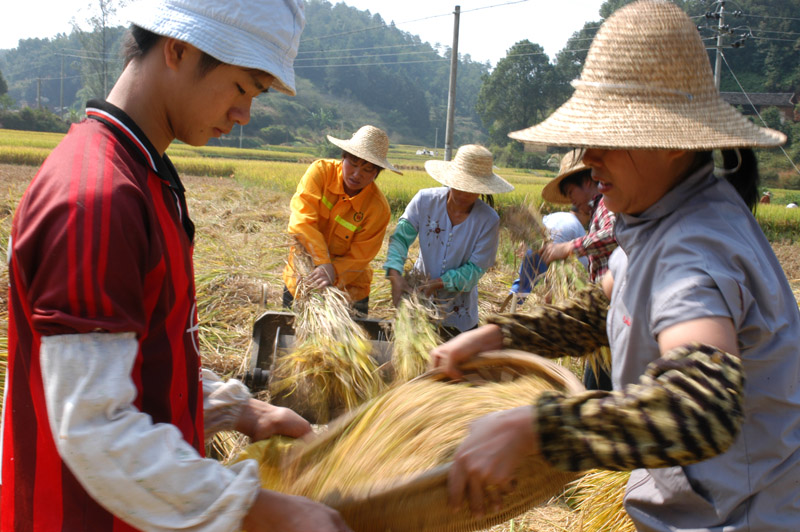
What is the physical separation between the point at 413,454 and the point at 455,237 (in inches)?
105

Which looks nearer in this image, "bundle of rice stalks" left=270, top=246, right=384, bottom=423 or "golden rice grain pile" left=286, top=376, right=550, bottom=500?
"golden rice grain pile" left=286, top=376, right=550, bottom=500

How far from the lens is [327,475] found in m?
1.27

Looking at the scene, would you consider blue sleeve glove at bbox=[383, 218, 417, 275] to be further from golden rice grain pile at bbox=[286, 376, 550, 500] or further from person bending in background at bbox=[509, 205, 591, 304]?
golden rice grain pile at bbox=[286, 376, 550, 500]

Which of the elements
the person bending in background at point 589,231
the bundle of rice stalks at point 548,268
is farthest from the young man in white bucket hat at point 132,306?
the bundle of rice stalks at point 548,268

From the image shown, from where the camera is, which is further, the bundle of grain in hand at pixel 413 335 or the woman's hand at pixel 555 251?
the woman's hand at pixel 555 251

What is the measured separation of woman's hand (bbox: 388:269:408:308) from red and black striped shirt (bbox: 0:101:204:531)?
8.41 feet

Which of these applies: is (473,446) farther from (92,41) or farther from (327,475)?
(92,41)

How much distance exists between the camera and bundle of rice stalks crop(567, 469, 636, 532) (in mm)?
2475

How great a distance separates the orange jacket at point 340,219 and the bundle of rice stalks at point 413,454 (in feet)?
7.87

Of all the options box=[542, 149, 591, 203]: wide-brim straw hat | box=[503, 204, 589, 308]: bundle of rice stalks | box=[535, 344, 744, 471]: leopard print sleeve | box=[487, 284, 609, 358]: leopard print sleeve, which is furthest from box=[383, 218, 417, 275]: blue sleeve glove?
box=[535, 344, 744, 471]: leopard print sleeve

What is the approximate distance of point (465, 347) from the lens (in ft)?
5.05

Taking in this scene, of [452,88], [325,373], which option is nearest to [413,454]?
[325,373]

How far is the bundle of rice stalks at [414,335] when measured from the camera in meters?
3.03

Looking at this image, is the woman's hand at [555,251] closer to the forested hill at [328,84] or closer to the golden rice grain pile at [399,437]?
the golden rice grain pile at [399,437]
